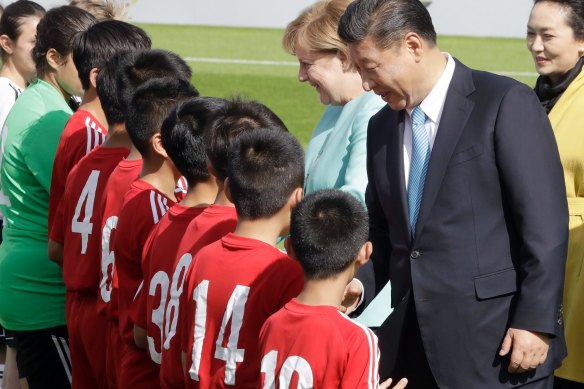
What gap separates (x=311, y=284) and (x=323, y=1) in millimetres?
1565

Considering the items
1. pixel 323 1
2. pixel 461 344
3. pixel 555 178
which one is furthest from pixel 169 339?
pixel 323 1

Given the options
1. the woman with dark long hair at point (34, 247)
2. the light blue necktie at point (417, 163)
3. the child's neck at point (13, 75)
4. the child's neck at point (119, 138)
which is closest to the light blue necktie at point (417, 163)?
the light blue necktie at point (417, 163)

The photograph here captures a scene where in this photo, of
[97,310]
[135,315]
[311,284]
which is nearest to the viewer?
[311,284]

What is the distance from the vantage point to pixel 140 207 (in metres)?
3.55

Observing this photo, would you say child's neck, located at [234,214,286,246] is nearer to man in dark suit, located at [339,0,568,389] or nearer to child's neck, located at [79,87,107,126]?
man in dark suit, located at [339,0,568,389]

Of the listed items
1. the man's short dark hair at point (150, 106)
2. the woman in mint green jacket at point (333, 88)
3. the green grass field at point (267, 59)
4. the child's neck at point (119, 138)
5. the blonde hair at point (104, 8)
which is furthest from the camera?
the green grass field at point (267, 59)

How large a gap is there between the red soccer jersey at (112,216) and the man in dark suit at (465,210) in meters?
0.97

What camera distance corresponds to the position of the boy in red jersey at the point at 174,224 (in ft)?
10.8

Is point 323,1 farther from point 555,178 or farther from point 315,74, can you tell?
point 555,178

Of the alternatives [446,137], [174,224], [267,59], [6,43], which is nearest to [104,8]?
[6,43]

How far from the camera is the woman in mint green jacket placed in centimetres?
386

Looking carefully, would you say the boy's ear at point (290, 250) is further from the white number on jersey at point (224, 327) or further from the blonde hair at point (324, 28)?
the blonde hair at point (324, 28)

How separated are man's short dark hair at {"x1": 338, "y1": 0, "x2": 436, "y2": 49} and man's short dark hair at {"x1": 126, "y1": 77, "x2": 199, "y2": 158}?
79 cm

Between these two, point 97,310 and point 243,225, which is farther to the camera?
point 97,310
